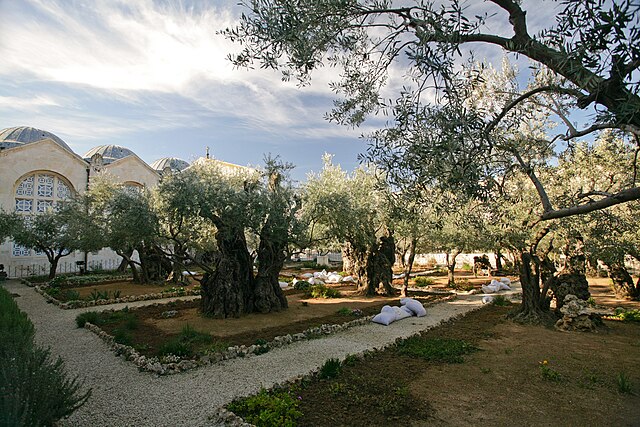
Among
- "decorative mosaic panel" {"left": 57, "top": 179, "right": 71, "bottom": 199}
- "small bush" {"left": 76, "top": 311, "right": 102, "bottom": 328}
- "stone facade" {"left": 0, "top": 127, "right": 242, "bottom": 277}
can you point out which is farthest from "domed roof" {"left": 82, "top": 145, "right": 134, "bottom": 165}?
"small bush" {"left": 76, "top": 311, "right": 102, "bottom": 328}

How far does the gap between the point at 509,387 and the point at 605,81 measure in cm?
549

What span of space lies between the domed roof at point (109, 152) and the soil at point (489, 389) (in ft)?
140

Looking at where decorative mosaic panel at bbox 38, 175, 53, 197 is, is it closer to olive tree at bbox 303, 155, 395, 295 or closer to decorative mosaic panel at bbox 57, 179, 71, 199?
decorative mosaic panel at bbox 57, 179, 71, 199

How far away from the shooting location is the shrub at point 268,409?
4.79 metres

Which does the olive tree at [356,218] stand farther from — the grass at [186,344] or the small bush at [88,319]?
the small bush at [88,319]

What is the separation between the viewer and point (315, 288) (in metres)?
18.7

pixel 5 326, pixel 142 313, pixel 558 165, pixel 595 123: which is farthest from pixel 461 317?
pixel 5 326

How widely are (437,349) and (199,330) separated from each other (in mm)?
6899

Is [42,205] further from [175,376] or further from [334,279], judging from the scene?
[175,376]

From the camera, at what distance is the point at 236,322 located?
1178 centimetres

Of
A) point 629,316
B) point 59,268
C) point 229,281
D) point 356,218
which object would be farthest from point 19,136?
point 629,316

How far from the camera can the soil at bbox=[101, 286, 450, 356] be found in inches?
376

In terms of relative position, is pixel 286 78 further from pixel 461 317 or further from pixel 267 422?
pixel 461 317

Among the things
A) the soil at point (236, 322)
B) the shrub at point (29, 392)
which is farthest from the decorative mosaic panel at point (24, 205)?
the shrub at point (29, 392)
